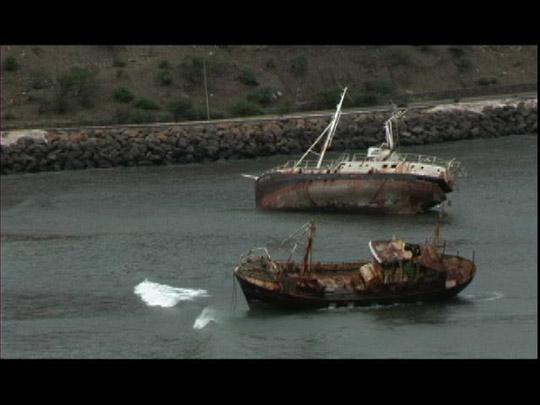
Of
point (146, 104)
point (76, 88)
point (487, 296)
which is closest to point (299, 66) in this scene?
point (146, 104)

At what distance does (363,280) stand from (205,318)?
427 centimetres

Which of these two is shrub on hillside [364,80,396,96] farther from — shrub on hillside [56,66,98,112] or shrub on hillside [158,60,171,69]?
shrub on hillside [56,66,98,112]

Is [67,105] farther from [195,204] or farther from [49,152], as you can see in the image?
[195,204]

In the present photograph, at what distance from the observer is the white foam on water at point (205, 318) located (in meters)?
39.7

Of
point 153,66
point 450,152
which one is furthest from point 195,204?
point 153,66

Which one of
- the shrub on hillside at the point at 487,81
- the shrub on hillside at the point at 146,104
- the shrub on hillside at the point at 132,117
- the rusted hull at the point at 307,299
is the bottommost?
the rusted hull at the point at 307,299

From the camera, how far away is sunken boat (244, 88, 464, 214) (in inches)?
2322

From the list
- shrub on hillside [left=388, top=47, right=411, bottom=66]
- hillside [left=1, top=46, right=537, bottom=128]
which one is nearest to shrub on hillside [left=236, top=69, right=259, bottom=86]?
hillside [left=1, top=46, right=537, bottom=128]

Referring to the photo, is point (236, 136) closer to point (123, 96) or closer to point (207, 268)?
point (123, 96)

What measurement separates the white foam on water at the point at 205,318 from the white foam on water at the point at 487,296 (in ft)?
22.2

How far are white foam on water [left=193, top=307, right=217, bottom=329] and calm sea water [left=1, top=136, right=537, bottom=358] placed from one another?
2.4 inches

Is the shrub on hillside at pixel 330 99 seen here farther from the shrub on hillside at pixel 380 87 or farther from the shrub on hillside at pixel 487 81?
the shrub on hillside at pixel 487 81

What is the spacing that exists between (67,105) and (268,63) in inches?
516

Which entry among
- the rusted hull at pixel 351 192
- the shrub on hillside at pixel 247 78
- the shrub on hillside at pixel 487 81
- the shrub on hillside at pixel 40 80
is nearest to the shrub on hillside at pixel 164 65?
the shrub on hillside at pixel 247 78
